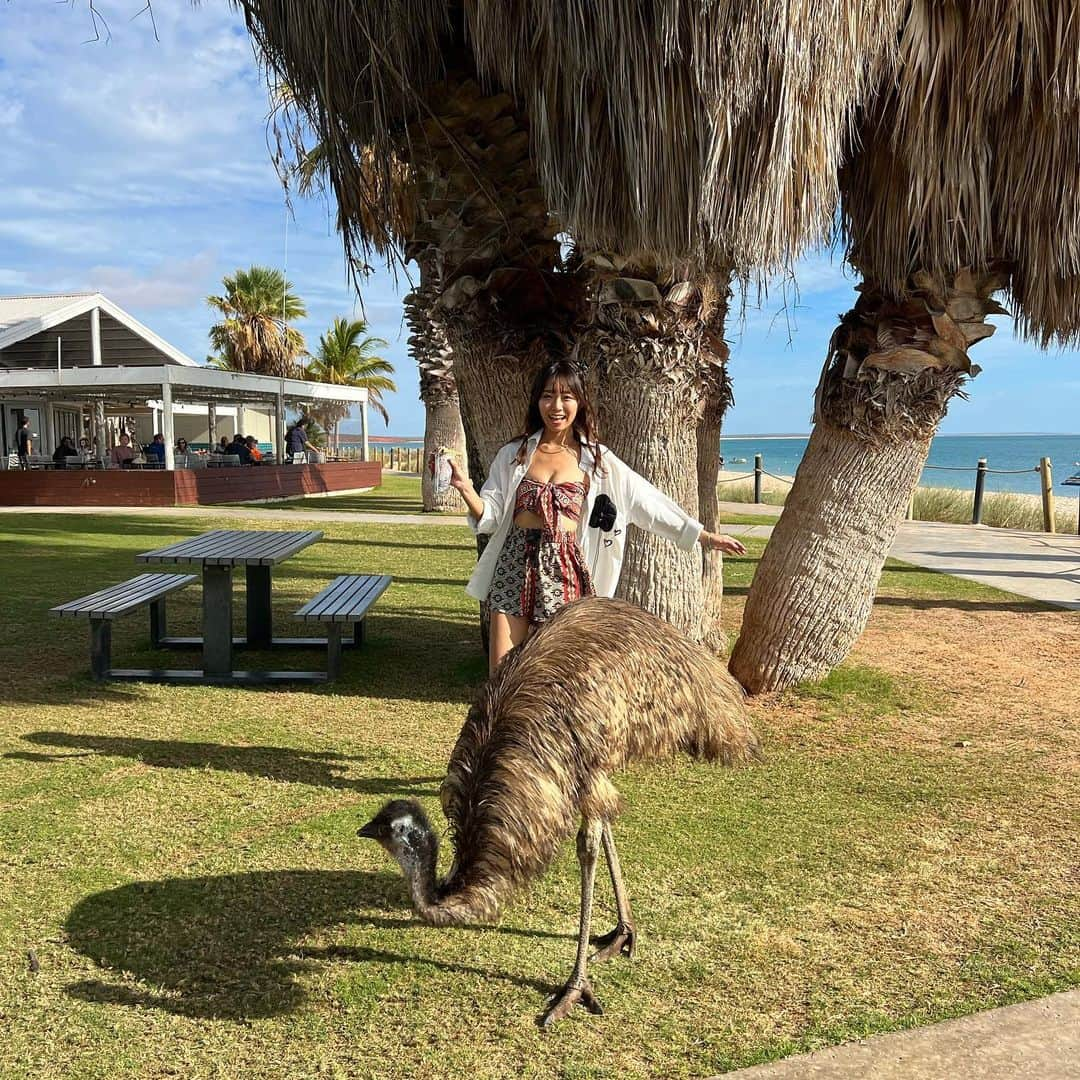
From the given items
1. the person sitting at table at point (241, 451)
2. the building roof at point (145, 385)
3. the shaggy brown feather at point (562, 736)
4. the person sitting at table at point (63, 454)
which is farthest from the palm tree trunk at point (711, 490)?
the person sitting at table at point (241, 451)

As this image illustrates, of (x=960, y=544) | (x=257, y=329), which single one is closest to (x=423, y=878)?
(x=960, y=544)

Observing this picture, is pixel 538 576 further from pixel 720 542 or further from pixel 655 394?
pixel 655 394

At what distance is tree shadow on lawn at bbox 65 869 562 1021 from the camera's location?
10.6 ft

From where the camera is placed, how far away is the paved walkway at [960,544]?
12086 millimetres

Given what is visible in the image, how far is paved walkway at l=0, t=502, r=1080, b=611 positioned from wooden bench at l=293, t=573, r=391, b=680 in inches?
284

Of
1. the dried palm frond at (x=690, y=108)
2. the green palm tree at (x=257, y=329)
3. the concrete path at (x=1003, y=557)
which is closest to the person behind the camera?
the dried palm frond at (x=690, y=108)

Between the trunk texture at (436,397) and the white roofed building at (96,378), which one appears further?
the white roofed building at (96,378)

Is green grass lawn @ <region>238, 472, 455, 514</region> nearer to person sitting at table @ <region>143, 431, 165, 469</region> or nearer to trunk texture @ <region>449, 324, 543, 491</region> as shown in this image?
person sitting at table @ <region>143, 431, 165, 469</region>

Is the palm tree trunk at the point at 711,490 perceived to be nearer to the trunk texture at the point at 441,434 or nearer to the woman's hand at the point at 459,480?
the woman's hand at the point at 459,480

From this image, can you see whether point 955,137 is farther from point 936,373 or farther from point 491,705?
point 491,705

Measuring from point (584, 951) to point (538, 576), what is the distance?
64.1 inches

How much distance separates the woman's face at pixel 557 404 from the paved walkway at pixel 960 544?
811 centimetres

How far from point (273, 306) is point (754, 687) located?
126 ft

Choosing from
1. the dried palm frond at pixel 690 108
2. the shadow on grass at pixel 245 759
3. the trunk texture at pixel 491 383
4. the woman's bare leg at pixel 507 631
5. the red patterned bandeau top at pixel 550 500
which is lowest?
the shadow on grass at pixel 245 759
